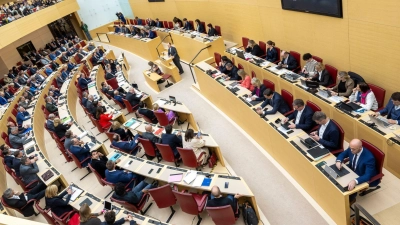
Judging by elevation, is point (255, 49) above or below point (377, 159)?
above

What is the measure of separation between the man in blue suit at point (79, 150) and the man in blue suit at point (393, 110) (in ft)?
20.8

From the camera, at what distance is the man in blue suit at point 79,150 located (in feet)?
22.6

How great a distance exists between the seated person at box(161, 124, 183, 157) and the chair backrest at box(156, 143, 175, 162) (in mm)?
126

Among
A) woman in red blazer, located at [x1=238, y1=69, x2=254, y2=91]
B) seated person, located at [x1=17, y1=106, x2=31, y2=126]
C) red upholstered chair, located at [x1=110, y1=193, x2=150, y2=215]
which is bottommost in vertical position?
red upholstered chair, located at [x1=110, y1=193, x2=150, y2=215]

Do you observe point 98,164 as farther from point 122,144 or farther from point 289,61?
point 289,61

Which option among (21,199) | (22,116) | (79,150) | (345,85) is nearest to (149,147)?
(79,150)

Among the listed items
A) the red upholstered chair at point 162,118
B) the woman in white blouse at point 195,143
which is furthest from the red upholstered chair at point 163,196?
the red upholstered chair at point 162,118

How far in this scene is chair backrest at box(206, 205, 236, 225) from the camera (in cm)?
430

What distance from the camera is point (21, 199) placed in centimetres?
608

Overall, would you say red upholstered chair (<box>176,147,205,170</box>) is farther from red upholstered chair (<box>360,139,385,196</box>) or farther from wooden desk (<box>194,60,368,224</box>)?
red upholstered chair (<box>360,139,385,196</box>)

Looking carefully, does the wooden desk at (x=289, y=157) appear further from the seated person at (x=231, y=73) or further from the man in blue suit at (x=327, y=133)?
the man in blue suit at (x=327, y=133)

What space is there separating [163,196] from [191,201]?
630 millimetres

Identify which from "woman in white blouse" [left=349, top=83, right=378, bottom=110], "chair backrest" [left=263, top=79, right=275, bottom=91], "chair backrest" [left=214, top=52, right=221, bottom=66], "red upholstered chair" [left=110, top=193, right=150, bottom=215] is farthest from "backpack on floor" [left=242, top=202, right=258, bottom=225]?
"chair backrest" [left=214, top=52, right=221, bottom=66]

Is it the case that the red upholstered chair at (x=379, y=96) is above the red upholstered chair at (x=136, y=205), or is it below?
above
